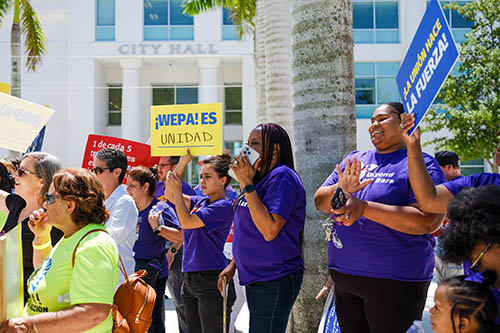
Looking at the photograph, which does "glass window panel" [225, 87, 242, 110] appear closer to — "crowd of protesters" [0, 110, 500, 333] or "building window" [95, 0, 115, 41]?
"building window" [95, 0, 115, 41]

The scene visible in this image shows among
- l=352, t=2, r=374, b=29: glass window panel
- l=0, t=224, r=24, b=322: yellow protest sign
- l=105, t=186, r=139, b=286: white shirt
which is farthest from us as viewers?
l=352, t=2, r=374, b=29: glass window panel

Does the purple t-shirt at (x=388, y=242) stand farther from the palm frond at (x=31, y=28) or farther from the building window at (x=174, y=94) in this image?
the building window at (x=174, y=94)

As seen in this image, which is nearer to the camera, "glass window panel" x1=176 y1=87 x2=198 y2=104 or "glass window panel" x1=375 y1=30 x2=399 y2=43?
"glass window panel" x1=375 y1=30 x2=399 y2=43

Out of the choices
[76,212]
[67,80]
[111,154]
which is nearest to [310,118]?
[111,154]

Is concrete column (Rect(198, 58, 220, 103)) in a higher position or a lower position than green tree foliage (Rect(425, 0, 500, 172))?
higher

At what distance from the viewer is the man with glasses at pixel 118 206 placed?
13.0ft

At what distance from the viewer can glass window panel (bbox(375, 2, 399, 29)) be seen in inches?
1064

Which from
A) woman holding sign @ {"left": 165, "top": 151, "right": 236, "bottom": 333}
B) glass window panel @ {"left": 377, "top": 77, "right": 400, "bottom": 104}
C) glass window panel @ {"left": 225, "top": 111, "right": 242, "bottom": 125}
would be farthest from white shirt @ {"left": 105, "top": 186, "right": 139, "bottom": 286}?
glass window panel @ {"left": 225, "top": 111, "right": 242, "bottom": 125}

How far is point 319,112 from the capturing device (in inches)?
178

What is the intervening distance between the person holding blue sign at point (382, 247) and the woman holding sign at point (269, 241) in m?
0.31

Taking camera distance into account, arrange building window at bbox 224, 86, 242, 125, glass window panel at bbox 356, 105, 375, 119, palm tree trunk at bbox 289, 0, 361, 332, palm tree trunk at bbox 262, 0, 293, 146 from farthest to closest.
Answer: building window at bbox 224, 86, 242, 125 < glass window panel at bbox 356, 105, 375, 119 < palm tree trunk at bbox 262, 0, 293, 146 < palm tree trunk at bbox 289, 0, 361, 332

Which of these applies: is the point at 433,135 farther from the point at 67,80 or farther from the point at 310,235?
the point at 310,235

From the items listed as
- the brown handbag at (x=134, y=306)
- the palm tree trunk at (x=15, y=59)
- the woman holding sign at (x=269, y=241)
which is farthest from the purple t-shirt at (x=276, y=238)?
the palm tree trunk at (x=15, y=59)

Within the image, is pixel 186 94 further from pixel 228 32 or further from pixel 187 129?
pixel 187 129
